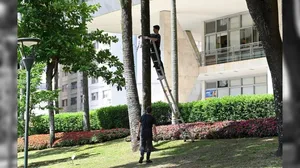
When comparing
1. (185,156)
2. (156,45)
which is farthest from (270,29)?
(156,45)

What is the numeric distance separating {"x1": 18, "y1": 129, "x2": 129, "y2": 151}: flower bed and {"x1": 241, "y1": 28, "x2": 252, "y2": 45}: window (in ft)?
41.8

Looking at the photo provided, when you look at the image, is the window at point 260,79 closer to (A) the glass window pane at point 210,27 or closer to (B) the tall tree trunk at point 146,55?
(A) the glass window pane at point 210,27

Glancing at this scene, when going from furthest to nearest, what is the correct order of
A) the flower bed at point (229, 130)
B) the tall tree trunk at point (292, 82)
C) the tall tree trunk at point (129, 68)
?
the tall tree trunk at point (129, 68)
the flower bed at point (229, 130)
the tall tree trunk at point (292, 82)

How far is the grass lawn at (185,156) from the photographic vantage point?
10.4 metres

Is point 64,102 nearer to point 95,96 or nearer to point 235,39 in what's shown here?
point 95,96

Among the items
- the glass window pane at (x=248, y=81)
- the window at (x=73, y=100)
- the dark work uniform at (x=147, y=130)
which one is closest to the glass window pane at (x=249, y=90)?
the glass window pane at (x=248, y=81)

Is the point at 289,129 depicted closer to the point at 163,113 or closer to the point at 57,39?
the point at 57,39

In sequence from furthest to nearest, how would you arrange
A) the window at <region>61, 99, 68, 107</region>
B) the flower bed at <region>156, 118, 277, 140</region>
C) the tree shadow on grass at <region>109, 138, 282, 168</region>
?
the window at <region>61, 99, 68, 107</region> → the flower bed at <region>156, 118, 277, 140</region> → the tree shadow on grass at <region>109, 138, 282, 168</region>

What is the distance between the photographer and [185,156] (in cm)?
1220

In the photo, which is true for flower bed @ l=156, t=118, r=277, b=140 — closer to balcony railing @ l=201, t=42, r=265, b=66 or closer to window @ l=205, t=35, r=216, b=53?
balcony railing @ l=201, t=42, r=265, b=66

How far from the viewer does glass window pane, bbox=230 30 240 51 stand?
2970cm

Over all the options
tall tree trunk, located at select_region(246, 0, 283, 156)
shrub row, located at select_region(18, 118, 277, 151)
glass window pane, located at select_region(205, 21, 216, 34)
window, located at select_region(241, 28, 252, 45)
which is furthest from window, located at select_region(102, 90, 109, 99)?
tall tree trunk, located at select_region(246, 0, 283, 156)

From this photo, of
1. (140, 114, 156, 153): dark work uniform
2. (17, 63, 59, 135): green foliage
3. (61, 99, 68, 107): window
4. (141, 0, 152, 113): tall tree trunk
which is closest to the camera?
(140, 114, 156, 153): dark work uniform

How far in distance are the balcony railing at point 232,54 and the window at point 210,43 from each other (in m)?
0.37
